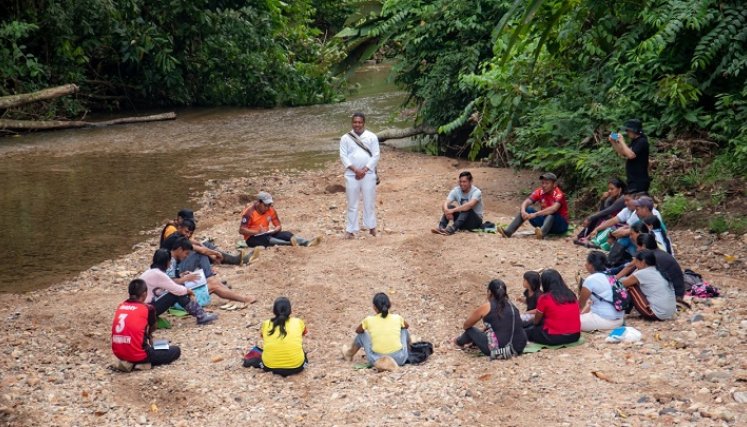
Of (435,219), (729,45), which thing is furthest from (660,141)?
(435,219)

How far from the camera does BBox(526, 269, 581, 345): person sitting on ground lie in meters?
7.95

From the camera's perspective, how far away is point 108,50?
1061 inches

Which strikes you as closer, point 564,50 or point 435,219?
point 435,219

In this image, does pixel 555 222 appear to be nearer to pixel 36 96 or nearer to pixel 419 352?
pixel 419 352

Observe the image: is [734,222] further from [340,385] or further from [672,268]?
[340,385]

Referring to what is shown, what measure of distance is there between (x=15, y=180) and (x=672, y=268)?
14.0 meters

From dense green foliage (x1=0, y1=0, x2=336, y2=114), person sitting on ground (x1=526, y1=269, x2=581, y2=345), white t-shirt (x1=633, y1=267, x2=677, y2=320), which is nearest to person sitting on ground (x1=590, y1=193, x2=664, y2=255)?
white t-shirt (x1=633, y1=267, x2=677, y2=320)

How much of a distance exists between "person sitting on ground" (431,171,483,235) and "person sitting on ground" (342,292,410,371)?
434 centimetres

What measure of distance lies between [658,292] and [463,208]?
4.22 metres

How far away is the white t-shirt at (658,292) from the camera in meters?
8.29

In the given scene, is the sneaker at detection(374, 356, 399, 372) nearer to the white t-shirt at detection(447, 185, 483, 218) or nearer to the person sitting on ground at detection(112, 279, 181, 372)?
the person sitting on ground at detection(112, 279, 181, 372)

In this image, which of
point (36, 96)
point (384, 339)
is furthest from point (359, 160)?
point (36, 96)

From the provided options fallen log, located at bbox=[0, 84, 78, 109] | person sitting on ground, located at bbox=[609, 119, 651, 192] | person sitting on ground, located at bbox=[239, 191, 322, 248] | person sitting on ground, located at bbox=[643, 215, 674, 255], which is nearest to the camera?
person sitting on ground, located at bbox=[643, 215, 674, 255]

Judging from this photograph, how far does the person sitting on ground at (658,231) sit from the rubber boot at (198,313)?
15.6ft
